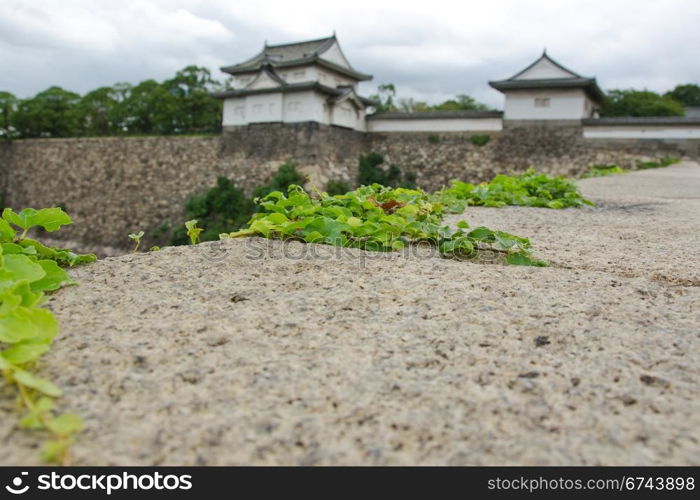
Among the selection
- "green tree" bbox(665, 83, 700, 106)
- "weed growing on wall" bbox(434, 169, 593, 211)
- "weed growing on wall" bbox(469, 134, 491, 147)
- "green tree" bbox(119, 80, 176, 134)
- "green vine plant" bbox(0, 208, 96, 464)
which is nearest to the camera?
"green vine plant" bbox(0, 208, 96, 464)

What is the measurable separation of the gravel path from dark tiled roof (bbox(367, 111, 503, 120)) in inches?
478

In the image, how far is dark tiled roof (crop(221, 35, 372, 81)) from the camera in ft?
49.4

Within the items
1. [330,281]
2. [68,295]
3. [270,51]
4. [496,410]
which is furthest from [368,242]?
[270,51]

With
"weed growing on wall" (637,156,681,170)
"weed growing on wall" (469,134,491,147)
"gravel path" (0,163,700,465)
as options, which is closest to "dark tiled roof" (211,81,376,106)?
"weed growing on wall" (469,134,491,147)

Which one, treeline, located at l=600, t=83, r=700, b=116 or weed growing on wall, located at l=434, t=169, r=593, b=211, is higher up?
treeline, located at l=600, t=83, r=700, b=116

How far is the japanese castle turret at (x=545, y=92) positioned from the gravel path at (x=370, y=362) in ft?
38.4

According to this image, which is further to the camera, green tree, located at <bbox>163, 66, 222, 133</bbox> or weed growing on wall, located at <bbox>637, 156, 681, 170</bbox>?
green tree, located at <bbox>163, 66, 222, 133</bbox>

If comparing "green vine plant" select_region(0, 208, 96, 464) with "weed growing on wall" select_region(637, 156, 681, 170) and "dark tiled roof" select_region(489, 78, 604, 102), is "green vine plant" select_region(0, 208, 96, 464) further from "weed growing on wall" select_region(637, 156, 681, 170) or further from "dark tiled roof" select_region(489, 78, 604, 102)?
"dark tiled roof" select_region(489, 78, 604, 102)

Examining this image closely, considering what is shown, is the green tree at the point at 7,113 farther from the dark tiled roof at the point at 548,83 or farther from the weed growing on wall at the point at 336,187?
the dark tiled roof at the point at 548,83

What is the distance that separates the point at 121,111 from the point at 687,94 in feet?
75.9

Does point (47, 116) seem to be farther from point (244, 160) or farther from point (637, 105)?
point (637, 105)

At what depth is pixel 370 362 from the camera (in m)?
1.01

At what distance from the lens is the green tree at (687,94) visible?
24781 millimetres
